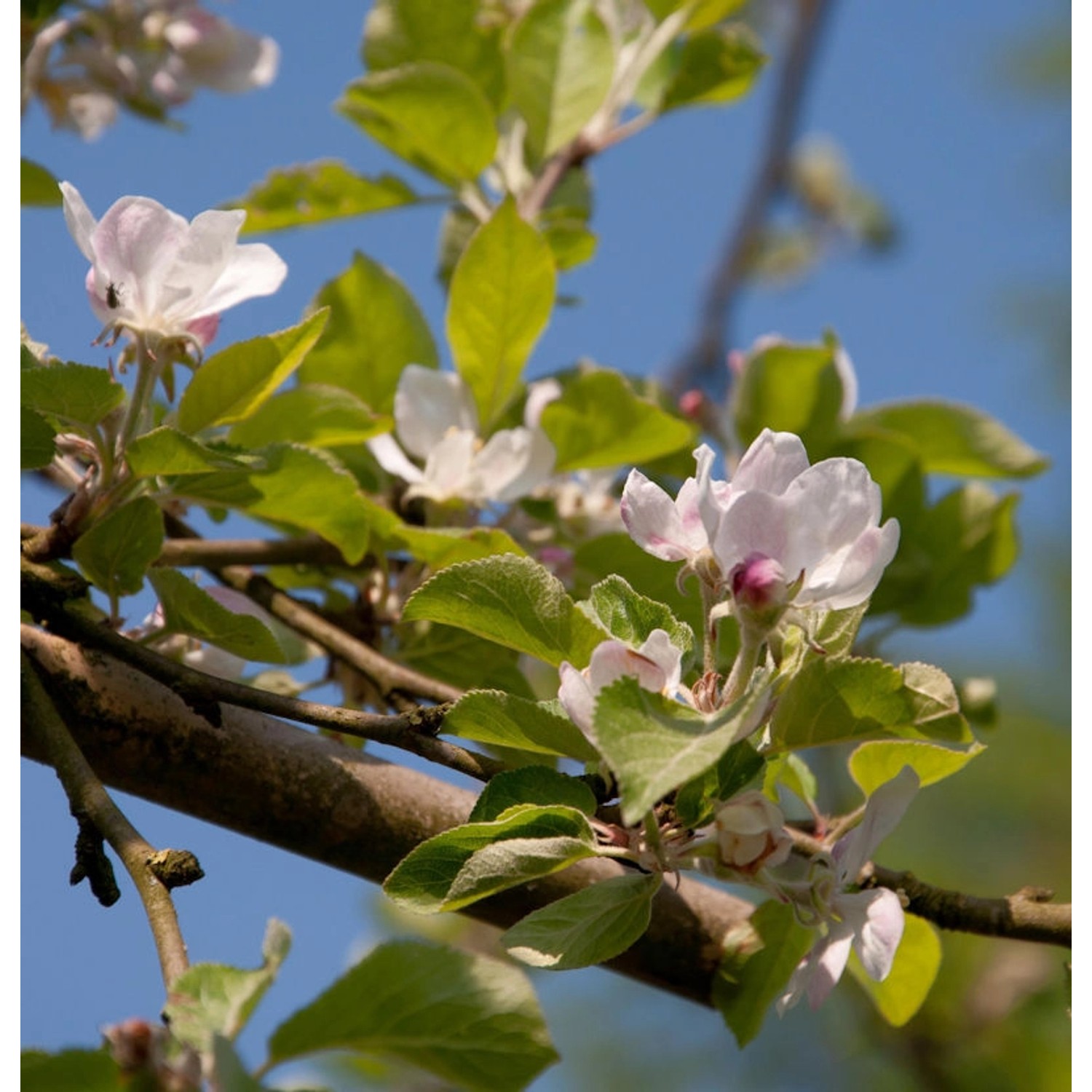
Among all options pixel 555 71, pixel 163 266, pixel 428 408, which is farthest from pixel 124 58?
pixel 163 266

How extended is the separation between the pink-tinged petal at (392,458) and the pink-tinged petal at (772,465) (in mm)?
421

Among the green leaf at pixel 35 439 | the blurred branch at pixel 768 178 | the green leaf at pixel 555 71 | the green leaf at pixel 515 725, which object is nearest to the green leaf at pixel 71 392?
the green leaf at pixel 35 439

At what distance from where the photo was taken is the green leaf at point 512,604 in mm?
608

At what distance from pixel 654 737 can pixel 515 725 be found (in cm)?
13

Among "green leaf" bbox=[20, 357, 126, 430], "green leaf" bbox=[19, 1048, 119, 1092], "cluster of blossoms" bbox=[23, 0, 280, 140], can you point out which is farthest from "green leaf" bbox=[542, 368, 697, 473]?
"green leaf" bbox=[19, 1048, 119, 1092]

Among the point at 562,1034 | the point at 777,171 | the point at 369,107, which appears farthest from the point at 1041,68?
the point at 369,107

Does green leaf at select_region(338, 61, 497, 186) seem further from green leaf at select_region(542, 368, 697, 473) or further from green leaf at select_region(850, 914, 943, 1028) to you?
green leaf at select_region(850, 914, 943, 1028)

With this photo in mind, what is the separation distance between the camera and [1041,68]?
4.34m

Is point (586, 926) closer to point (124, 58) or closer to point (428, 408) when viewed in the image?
point (428, 408)

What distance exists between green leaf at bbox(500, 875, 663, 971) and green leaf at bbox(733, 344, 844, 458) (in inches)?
21.9

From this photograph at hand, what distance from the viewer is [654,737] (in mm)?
490

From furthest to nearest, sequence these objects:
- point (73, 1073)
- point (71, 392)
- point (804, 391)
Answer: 1. point (804, 391)
2. point (71, 392)
3. point (73, 1073)

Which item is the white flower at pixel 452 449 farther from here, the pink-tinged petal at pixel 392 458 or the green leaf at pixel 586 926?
the green leaf at pixel 586 926

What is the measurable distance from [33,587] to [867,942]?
1.42 feet
